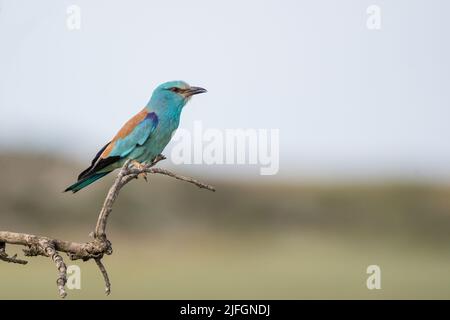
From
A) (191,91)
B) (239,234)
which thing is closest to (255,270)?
(239,234)

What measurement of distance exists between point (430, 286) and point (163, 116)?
34541 millimetres

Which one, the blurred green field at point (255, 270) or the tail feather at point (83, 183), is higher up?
the tail feather at point (83, 183)

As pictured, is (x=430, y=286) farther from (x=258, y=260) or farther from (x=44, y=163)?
(x=44, y=163)

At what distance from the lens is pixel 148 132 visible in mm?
9234

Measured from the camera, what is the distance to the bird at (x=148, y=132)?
8.92m

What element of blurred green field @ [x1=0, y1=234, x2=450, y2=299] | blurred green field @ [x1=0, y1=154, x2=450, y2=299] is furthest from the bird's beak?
blurred green field @ [x1=0, y1=234, x2=450, y2=299]

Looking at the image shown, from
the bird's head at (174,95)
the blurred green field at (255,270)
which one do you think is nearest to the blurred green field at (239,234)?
the blurred green field at (255,270)

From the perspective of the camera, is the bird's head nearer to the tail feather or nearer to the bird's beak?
the bird's beak

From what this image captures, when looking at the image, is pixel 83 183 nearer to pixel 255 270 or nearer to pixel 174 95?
pixel 174 95

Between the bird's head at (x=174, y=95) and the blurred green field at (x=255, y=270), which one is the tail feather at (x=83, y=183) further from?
the blurred green field at (x=255, y=270)

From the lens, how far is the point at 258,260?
51000 millimetres

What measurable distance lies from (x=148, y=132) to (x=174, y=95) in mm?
507

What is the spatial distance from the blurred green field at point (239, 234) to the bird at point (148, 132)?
65.6 ft

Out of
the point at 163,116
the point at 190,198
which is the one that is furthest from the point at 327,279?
the point at 163,116
